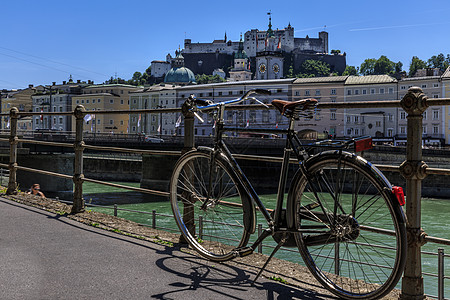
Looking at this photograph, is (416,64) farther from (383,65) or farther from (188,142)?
(188,142)

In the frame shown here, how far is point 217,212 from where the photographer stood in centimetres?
431

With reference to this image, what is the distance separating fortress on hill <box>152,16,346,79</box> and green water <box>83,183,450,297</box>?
367 feet

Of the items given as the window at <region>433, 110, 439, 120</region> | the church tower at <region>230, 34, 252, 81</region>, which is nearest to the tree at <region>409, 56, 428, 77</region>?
the church tower at <region>230, 34, 252, 81</region>

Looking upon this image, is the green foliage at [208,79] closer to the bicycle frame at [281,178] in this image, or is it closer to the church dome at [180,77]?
the church dome at [180,77]

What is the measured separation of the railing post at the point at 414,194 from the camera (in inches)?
123

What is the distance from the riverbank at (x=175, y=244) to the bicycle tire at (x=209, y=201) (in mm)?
188

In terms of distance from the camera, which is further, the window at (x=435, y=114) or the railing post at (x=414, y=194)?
the window at (x=435, y=114)

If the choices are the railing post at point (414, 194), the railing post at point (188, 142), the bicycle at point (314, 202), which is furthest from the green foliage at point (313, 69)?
the railing post at point (414, 194)

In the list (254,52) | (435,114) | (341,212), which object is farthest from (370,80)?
(341,212)

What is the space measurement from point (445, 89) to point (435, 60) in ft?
218

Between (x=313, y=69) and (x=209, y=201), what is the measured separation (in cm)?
14863

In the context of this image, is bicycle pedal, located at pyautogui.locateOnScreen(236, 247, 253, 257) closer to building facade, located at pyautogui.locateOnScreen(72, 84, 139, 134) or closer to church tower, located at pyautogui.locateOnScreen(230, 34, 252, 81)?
building facade, located at pyautogui.locateOnScreen(72, 84, 139, 134)

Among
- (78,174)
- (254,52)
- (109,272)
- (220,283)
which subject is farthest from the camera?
(254,52)

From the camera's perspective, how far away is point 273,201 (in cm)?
1418
